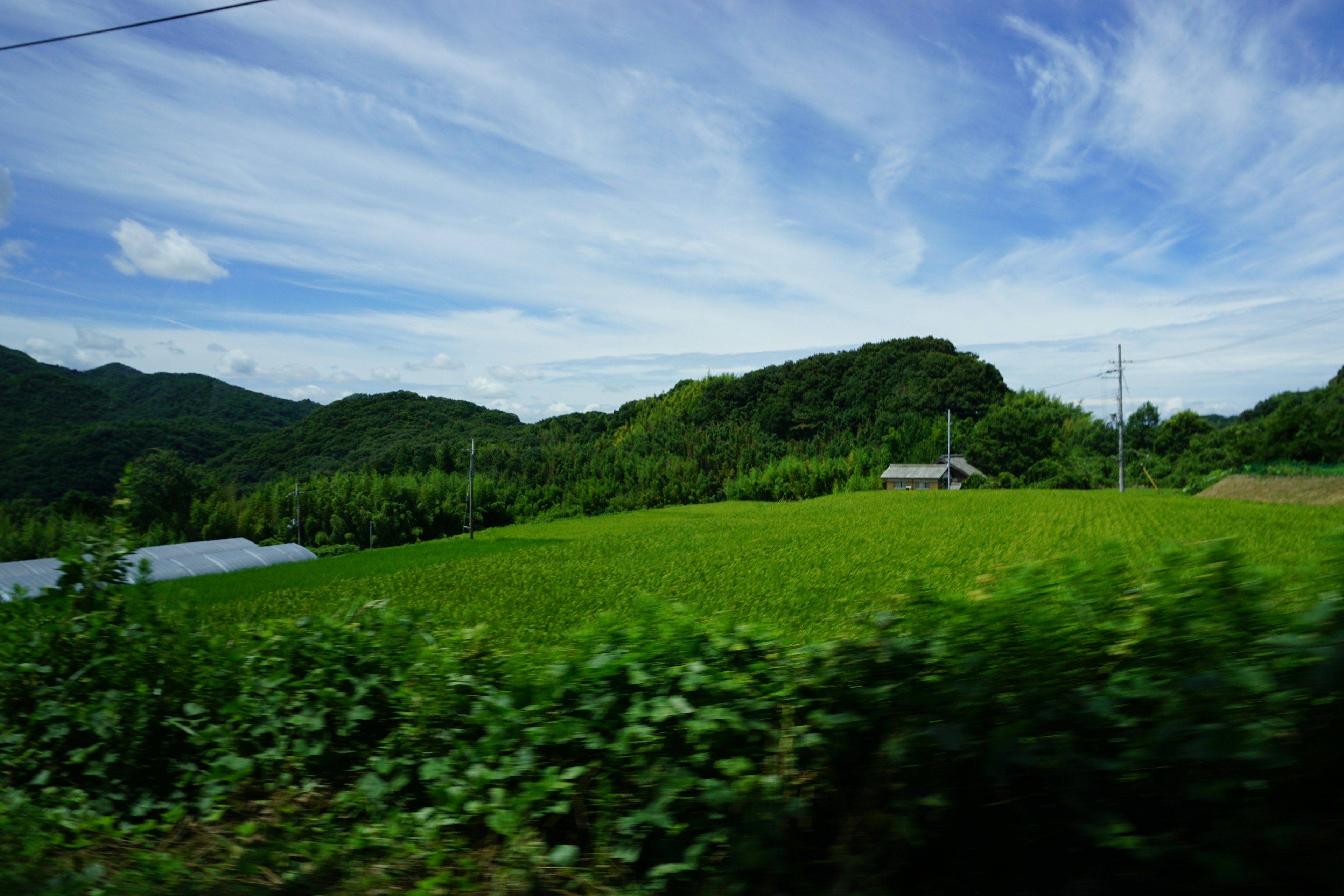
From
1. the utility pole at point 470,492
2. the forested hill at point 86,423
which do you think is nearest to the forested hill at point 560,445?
the forested hill at point 86,423

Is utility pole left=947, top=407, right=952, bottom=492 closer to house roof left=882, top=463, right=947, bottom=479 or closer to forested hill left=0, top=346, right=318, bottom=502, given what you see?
house roof left=882, top=463, right=947, bottom=479

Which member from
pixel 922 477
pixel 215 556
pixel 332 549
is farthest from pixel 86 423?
pixel 922 477

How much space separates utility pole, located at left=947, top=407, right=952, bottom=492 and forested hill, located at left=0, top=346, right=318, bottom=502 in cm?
2773

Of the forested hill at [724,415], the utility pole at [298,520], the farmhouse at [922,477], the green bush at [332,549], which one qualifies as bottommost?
the green bush at [332,549]

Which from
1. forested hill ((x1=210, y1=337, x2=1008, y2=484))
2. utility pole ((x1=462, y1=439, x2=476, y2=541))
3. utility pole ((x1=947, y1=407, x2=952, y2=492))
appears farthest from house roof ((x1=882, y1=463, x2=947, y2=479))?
utility pole ((x1=462, y1=439, x2=476, y2=541))

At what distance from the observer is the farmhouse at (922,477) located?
32.0 m

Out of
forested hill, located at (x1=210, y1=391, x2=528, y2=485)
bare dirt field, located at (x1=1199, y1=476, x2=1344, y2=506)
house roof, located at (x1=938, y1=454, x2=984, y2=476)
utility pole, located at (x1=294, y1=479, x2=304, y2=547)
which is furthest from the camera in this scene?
house roof, located at (x1=938, y1=454, x2=984, y2=476)

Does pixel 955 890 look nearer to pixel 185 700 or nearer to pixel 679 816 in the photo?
pixel 679 816

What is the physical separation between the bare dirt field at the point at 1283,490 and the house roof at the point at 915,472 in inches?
634

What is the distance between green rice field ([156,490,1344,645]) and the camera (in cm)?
366

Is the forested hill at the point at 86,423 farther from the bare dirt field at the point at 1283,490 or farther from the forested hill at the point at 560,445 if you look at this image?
the bare dirt field at the point at 1283,490

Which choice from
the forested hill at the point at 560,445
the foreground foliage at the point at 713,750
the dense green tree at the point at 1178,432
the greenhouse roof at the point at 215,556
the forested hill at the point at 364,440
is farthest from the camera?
the dense green tree at the point at 1178,432

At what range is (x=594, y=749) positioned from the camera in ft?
6.47

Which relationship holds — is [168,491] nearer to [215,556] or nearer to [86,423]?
[86,423]
